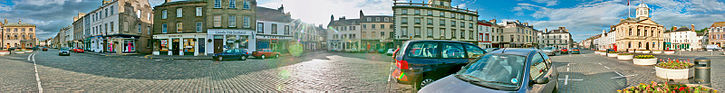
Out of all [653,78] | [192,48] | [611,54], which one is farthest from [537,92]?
[192,48]

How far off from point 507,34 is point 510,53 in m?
58.3

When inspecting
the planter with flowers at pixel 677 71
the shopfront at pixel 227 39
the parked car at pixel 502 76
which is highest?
the shopfront at pixel 227 39

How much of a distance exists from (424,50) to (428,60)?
396mm

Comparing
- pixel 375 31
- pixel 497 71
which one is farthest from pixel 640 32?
pixel 497 71

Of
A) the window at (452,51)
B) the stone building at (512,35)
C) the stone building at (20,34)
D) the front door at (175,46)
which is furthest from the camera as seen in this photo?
the stone building at (20,34)

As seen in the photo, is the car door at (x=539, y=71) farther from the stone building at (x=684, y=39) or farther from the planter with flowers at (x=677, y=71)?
the stone building at (x=684, y=39)

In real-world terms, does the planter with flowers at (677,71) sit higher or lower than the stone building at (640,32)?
lower

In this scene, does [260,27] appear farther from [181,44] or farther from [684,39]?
[684,39]

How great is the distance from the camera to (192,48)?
26.2 metres

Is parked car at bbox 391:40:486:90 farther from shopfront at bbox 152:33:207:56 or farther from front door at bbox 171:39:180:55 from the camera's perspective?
front door at bbox 171:39:180:55

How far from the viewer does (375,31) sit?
4516 cm

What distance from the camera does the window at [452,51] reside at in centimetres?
562

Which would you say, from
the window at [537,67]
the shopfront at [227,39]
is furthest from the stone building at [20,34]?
the window at [537,67]

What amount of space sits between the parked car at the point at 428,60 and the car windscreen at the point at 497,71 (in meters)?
1.21
